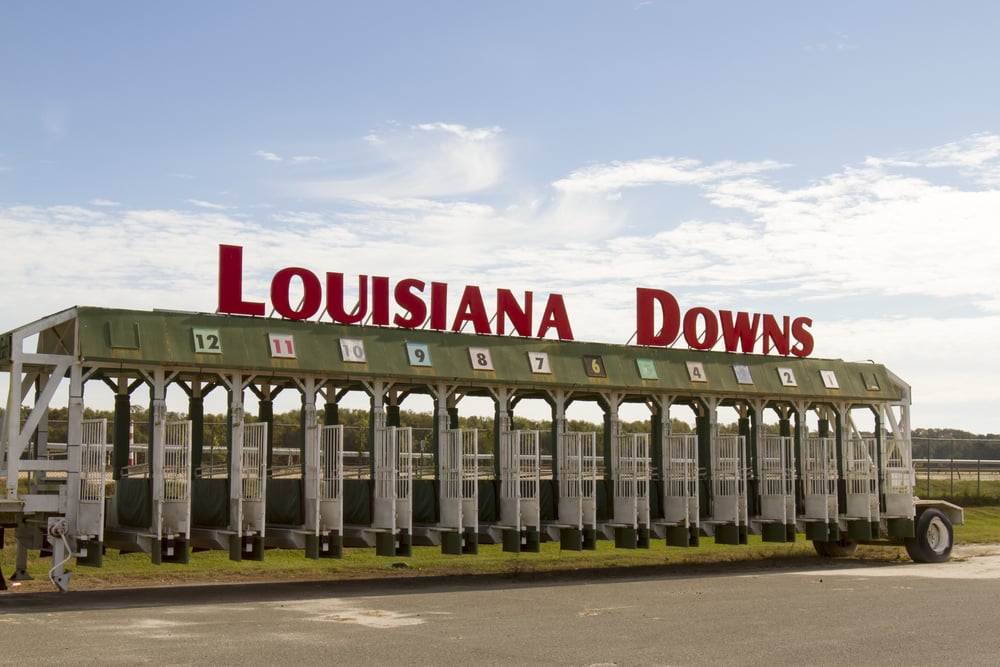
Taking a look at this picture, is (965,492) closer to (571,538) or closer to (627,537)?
(627,537)

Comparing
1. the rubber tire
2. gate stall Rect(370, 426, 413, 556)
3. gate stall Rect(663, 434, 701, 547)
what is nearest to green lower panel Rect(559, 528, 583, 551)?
gate stall Rect(663, 434, 701, 547)

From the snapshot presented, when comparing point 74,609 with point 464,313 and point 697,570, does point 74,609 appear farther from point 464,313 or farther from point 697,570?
point 697,570

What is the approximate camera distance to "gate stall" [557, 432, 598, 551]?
25500 millimetres

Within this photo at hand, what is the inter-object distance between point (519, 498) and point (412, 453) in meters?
2.48

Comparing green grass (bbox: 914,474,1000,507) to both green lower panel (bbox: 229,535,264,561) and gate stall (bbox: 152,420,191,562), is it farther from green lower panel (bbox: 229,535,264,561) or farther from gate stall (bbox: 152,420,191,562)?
gate stall (bbox: 152,420,191,562)

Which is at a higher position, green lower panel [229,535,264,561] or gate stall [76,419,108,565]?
gate stall [76,419,108,565]

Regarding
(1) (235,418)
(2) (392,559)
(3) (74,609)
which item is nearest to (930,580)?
(2) (392,559)

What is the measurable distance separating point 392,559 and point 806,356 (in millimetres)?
12193

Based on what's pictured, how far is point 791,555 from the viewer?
32.7 meters

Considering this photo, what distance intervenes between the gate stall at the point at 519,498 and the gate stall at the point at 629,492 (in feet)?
7.61

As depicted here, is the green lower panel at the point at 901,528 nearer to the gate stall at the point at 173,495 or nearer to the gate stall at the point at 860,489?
the gate stall at the point at 860,489

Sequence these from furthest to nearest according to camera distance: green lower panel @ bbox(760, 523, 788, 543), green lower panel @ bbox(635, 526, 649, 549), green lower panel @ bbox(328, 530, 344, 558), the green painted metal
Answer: green lower panel @ bbox(760, 523, 788, 543) < green lower panel @ bbox(635, 526, 649, 549) < green lower panel @ bbox(328, 530, 344, 558) < the green painted metal

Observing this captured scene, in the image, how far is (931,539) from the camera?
31469 mm

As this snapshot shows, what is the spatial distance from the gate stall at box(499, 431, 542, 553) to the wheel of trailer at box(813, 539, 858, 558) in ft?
35.7
